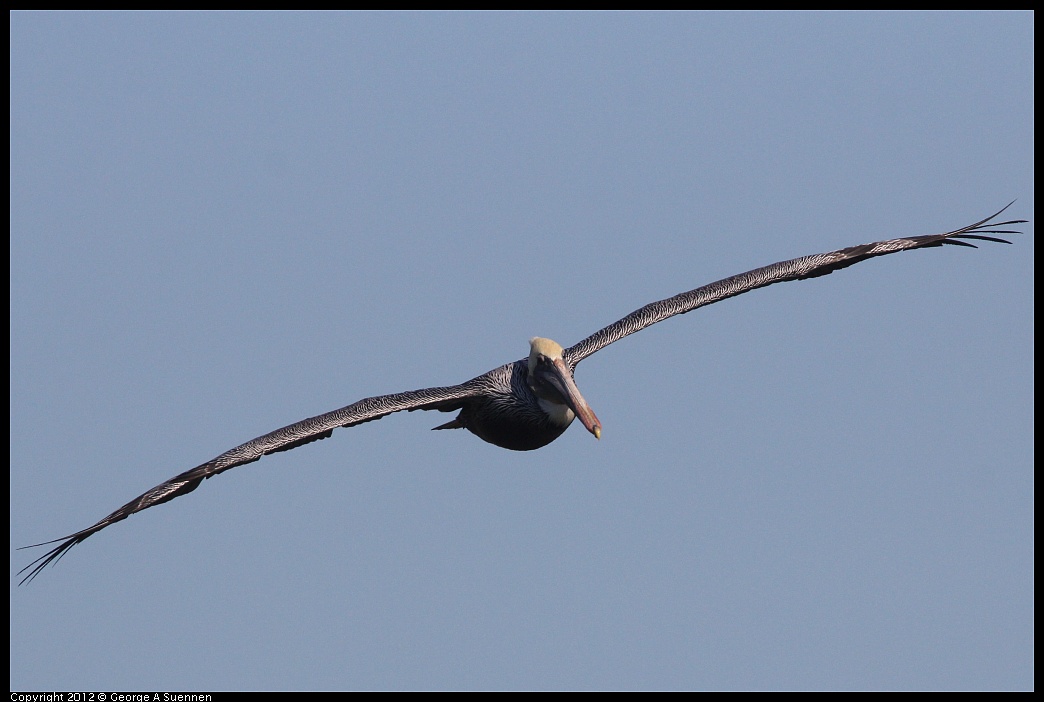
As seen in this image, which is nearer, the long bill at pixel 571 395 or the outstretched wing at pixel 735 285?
the long bill at pixel 571 395

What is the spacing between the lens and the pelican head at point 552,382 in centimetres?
1608

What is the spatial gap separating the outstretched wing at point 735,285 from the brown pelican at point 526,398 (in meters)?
0.01

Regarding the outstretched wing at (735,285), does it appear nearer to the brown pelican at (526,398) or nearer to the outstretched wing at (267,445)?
the brown pelican at (526,398)

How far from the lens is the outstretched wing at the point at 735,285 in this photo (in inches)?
719

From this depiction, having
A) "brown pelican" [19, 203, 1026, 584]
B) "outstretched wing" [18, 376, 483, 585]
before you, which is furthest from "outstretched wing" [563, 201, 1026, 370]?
"outstretched wing" [18, 376, 483, 585]

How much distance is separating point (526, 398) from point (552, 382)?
64 centimetres

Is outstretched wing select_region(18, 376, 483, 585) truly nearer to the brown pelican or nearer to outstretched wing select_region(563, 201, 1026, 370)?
the brown pelican

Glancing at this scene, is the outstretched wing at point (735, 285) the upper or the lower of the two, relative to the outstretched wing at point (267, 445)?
upper

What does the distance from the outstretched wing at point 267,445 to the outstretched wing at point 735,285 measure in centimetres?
289

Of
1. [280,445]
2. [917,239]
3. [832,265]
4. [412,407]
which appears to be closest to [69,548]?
[280,445]

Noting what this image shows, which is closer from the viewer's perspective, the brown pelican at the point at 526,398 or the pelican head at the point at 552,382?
the brown pelican at the point at 526,398

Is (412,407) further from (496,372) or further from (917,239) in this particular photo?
(917,239)

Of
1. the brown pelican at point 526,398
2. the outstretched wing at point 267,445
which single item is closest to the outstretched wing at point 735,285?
the brown pelican at point 526,398

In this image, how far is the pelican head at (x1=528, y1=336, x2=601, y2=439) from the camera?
1608 centimetres
